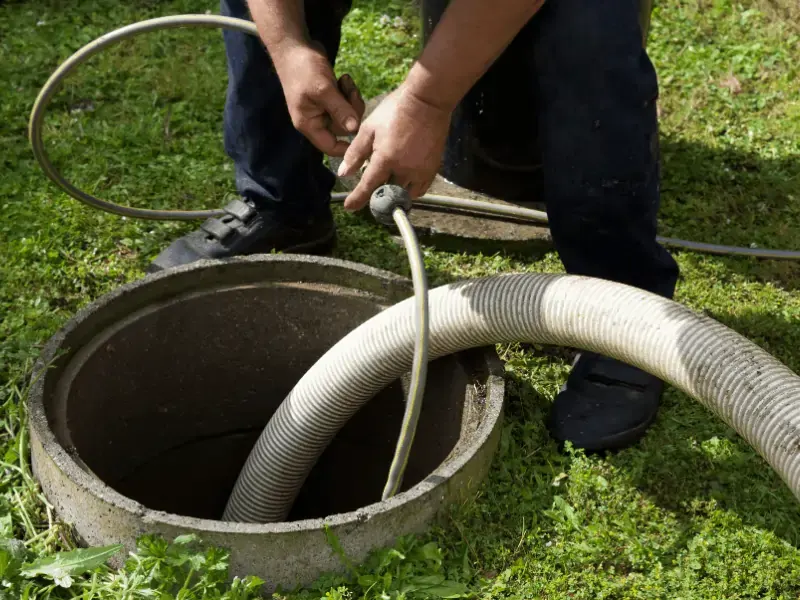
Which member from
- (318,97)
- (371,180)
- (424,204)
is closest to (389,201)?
(371,180)

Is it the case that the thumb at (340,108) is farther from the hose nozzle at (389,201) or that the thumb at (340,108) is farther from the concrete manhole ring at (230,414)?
the concrete manhole ring at (230,414)

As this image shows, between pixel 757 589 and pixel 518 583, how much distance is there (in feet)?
1.70

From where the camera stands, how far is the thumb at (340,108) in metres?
2.13

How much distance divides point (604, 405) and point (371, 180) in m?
0.89

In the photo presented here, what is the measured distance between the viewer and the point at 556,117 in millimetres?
2242

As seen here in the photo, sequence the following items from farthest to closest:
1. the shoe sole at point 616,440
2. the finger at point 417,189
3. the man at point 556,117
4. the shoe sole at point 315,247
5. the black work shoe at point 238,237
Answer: the shoe sole at point 315,247
the black work shoe at point 238,237
the shoe sole at point 616,440
the finger at point 417,189
the man at point 556,117

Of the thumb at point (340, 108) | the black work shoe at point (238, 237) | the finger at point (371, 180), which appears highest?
the thumb at point (340, 108)

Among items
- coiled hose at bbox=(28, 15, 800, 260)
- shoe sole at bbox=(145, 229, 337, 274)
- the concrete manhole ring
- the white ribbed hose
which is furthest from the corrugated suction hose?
coiled hose at bbox=(28, 15, 800, 260)

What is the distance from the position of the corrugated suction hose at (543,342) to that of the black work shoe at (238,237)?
0.74m

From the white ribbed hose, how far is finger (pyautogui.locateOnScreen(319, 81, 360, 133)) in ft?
1.43

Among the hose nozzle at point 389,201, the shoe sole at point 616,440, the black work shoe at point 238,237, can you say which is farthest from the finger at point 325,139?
the shoe sole at point 616,440

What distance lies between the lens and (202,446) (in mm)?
2881

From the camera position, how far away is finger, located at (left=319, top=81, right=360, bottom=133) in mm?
2131

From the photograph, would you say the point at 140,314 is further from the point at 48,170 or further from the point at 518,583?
the point at 518,583
